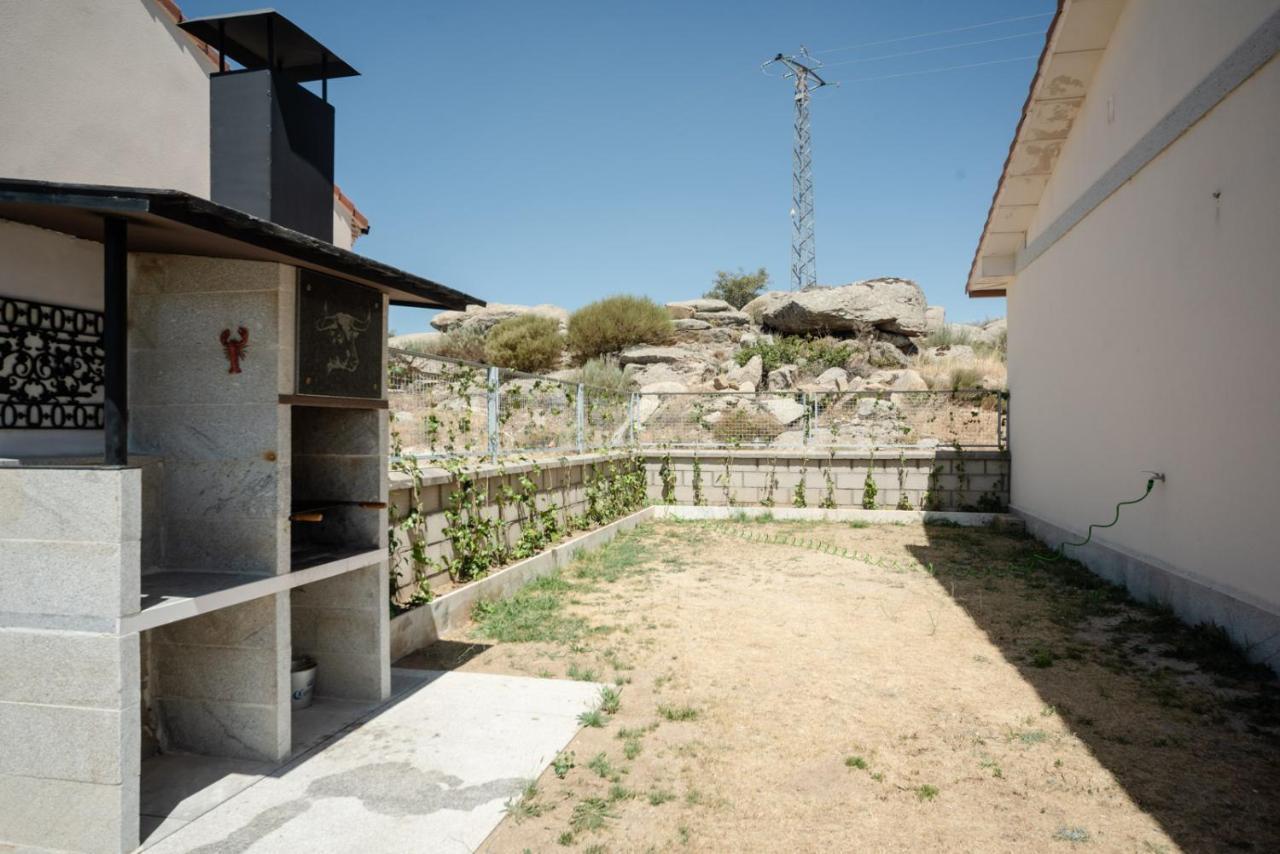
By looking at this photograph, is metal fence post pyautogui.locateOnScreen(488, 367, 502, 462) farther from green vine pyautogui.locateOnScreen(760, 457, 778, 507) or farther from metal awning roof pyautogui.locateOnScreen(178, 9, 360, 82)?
green vine pyautogui.locateOnScreen(760, 457, 778, 507)

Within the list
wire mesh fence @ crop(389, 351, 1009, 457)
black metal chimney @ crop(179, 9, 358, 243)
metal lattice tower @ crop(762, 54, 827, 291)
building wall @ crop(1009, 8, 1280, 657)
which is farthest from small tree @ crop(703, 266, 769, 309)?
black metal chimney @ crop(179, 9, 358, 243)

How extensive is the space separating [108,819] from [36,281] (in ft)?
7.51

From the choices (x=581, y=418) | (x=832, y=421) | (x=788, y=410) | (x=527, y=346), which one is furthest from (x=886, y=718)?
(x=527, y=346)

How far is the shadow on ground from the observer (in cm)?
313

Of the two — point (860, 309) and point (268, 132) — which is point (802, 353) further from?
point (268, 132)

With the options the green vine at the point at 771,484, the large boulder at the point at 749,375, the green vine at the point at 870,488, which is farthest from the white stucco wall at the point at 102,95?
the large boulder at the point at 749,375

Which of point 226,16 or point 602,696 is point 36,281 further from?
point 602,696

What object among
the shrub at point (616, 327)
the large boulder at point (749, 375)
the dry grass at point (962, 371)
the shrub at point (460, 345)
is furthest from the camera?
the shrub at point (460, 345)

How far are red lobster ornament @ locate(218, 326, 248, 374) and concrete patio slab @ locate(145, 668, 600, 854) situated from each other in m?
1.90

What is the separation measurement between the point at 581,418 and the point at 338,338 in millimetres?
6191

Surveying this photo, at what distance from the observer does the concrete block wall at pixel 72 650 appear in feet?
8.64

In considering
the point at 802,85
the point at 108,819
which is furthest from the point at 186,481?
the point at 802,85

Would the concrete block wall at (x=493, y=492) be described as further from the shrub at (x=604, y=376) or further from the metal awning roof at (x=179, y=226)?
the shrub at (x=604, y=376)

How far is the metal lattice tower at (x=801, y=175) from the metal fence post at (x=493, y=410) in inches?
972
